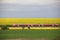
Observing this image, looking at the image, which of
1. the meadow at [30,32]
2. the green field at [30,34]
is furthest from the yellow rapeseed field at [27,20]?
the green field at [30,34]

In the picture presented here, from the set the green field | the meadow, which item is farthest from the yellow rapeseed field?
the green field

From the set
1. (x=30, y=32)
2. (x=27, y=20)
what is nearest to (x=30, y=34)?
(x=30, y=32)

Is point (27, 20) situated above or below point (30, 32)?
above

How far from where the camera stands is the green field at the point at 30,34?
6.34 ft

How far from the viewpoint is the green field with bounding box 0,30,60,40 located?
1.93 m

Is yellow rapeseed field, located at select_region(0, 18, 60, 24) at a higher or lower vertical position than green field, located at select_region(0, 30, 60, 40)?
higher

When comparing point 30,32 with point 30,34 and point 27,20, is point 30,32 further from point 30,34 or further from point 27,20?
point 27,20

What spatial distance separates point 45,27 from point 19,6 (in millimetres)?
452

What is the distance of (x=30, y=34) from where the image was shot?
195 centimetres

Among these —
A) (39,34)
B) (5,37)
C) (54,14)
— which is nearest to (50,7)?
(54,14)

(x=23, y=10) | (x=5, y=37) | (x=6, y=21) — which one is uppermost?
(x=23, y=10)

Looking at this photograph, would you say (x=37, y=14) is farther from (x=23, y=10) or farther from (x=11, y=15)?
(x=11, y=15)

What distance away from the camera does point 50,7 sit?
6.48 ft

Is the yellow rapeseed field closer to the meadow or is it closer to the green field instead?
the meadow
